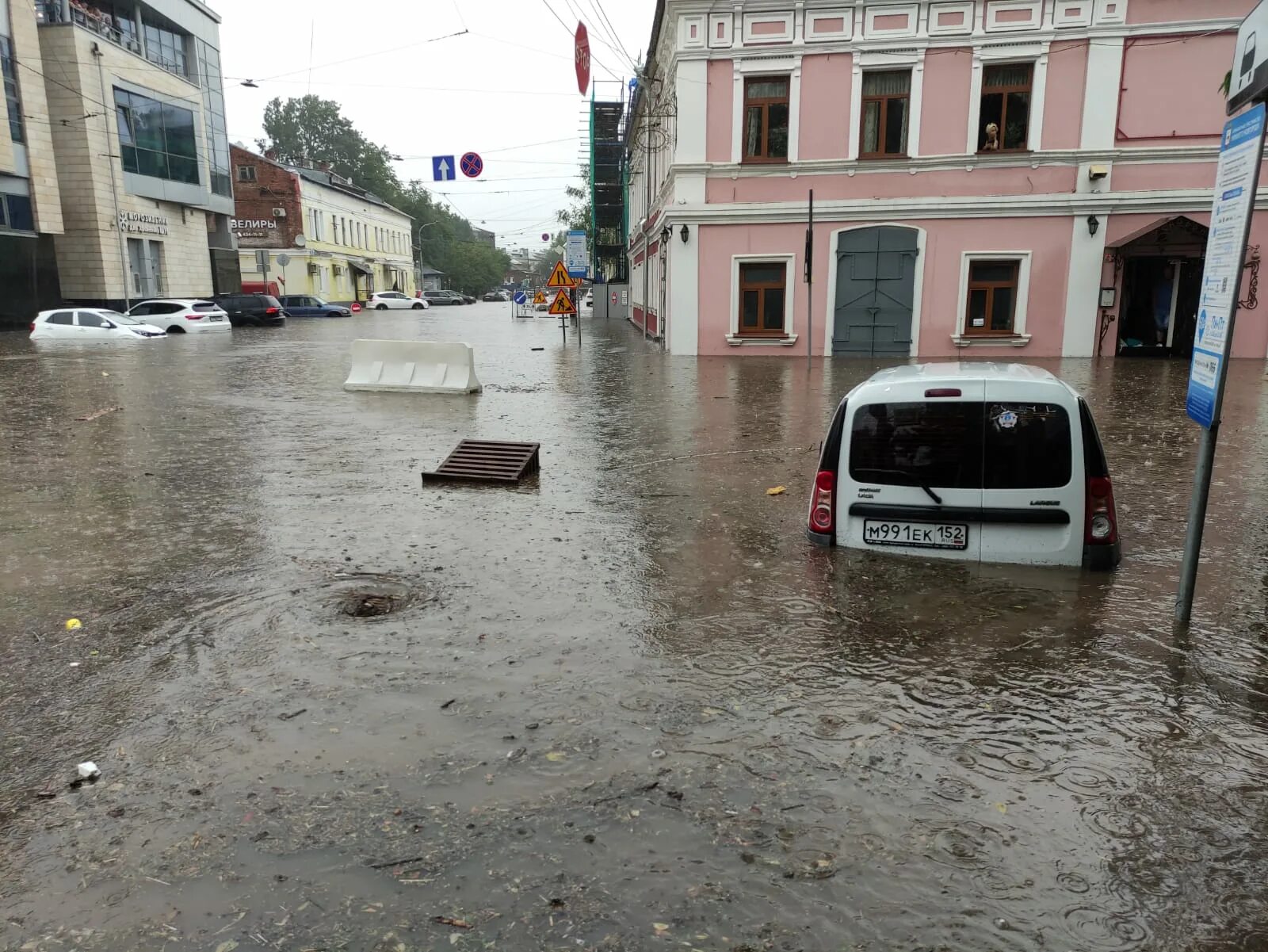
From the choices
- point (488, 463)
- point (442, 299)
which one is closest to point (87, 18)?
point (488, 463)

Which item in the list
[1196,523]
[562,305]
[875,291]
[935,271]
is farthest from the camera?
[562,305]

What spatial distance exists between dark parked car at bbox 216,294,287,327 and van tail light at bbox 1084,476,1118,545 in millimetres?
41506

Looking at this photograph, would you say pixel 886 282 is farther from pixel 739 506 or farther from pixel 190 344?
pixel 190 344

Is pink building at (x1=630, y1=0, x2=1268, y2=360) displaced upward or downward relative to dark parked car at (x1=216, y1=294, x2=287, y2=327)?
upward

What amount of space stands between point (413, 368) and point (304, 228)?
52862mm

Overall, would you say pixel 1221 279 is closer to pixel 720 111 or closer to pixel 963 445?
pixel 963 445

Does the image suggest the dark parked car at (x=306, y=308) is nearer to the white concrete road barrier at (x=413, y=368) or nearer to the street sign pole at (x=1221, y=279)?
the white concrete road barrier at (x=413, y=368)

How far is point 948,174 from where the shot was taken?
21.2 m

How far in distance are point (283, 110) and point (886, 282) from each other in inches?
3760

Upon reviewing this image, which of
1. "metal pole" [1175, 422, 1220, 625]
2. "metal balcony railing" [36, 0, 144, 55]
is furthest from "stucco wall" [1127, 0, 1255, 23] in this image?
"metal balcony railing" [36, 0, 144, 55]

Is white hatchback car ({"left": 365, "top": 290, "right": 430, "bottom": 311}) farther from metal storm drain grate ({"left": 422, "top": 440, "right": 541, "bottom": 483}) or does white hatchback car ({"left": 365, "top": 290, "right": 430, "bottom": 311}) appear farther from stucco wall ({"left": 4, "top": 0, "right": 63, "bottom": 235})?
metal storm drain grate ({"left": 422, "top": 440, "right": 541, "bottom": 483})

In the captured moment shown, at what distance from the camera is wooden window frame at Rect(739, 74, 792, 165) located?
21.3 metres

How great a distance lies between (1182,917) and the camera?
2.83m

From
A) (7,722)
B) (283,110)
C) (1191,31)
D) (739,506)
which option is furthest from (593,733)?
(283,110)
